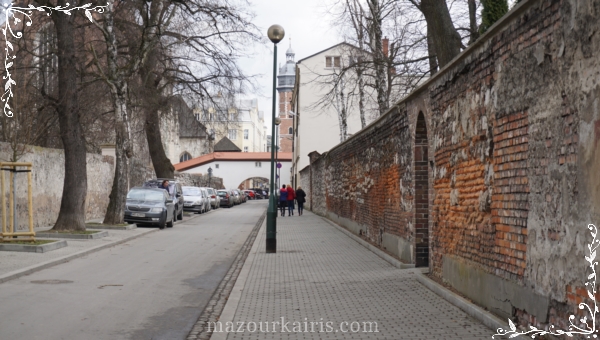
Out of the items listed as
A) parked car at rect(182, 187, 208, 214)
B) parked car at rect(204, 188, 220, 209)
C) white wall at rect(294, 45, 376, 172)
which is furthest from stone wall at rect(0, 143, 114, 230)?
white wall at rect(294, 45, 376, 172)

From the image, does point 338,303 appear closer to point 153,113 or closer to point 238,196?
point 153,113

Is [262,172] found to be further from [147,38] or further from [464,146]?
[464,146]

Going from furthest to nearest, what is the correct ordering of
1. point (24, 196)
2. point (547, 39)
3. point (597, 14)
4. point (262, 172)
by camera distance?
point (262, 172) < point (24, 196) < point (547, 39) < point (597, 14)

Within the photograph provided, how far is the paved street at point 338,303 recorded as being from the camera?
7715mm

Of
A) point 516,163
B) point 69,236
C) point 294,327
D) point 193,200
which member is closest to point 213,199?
point 193,200

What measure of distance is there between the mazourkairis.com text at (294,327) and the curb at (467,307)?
112 centimetres

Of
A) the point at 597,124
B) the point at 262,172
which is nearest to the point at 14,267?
the point at 597,124

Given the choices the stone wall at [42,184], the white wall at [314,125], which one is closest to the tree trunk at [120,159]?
the stone wall at [42,184]

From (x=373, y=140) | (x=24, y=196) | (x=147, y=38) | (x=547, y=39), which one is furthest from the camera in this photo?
(x=147, y=38)

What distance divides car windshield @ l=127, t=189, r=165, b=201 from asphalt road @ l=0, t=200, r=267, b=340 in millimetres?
10498

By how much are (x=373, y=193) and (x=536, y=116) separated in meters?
12.2

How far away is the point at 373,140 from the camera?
19.0 metres

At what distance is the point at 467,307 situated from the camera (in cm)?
867

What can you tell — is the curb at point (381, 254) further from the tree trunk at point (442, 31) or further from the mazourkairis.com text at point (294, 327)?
the mazourkairis.com text at point (294, 327)
